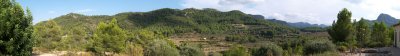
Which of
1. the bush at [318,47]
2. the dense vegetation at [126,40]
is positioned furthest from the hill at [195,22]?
the bush at [318,47]

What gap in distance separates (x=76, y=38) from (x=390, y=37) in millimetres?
23971

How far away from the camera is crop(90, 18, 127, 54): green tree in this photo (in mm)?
27566

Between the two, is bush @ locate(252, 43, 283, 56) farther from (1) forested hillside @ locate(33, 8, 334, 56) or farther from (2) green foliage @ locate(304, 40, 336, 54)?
(1) forested hillside @ locate(33, 8, 334, 56)

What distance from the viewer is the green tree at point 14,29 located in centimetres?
1370

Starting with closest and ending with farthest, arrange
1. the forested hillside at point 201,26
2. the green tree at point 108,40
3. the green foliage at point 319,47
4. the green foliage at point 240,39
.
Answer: the green foliage at point 319,47, the green tree at point 108,40, the forested hillside at point 201,26, the green foliage at point 240,39

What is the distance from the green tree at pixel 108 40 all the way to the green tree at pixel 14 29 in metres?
12.8

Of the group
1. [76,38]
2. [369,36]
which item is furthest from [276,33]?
[76,38]

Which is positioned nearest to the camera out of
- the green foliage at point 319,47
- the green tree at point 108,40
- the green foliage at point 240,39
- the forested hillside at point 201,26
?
the green foliage at point 319,47

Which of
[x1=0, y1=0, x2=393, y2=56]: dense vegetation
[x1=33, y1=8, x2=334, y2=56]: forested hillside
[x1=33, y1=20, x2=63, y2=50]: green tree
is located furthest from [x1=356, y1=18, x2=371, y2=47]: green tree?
[x1=33, y1=20, x2=63, y2=50]: green tree

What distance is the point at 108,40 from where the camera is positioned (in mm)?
27812

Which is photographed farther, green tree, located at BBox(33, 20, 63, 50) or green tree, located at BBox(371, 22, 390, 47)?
green tree, located at BBox(371, 22, 390, 47)

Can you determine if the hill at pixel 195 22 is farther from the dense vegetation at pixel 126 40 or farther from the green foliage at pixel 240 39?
the dense vegetation at pixel 126 40

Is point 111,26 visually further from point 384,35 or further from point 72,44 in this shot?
point 384,35

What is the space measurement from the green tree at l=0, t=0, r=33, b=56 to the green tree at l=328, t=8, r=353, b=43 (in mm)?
24803
